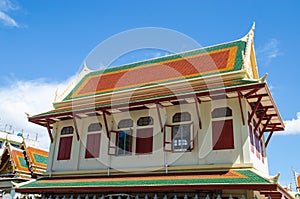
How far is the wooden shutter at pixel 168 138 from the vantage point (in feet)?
37.4

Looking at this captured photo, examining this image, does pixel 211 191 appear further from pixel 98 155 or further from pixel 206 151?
pixel 98 155

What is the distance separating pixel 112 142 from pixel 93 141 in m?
1.13

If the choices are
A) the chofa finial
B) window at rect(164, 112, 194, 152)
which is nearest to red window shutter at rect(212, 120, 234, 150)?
window at rect(164, 112, 194, 152)

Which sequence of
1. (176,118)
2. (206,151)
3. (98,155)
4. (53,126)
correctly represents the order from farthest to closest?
(53,126) < (98,155) < (176,118) < (206,151)

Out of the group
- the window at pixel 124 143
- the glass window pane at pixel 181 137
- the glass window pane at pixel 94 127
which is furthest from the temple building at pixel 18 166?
the glass window pane at pixel 181 137

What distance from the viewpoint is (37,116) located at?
13.9 m

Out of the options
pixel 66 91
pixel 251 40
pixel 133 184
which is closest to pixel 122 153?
pixel 133 184

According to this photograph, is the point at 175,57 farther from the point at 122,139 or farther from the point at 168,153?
the point at 168,153

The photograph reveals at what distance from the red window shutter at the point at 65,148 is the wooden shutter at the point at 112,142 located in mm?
2412

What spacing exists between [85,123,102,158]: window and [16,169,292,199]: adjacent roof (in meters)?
1.22

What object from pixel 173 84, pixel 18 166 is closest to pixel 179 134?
pixel 173 84

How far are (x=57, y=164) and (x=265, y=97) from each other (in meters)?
9.81

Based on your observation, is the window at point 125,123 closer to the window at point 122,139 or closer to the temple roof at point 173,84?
the window at point 122,139

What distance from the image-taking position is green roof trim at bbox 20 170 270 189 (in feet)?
29.2
